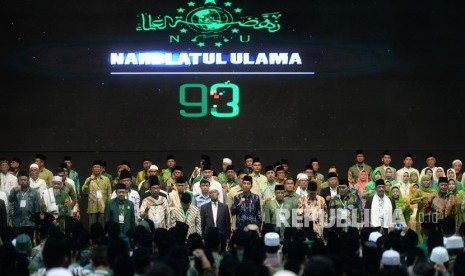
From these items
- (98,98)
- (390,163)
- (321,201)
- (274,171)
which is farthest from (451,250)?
(98,98)

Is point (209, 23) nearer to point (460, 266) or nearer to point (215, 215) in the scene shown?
point (215, 215)

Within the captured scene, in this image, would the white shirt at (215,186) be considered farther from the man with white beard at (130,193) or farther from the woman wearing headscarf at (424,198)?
the woman wearing headscarf at (424,198)

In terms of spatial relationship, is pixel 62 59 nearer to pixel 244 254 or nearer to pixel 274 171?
pixel 274 171

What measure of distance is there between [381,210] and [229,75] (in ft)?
19.3

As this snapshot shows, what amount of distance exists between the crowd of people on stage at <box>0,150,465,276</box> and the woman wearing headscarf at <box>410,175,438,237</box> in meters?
0.02

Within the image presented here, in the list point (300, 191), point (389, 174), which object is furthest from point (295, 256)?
point (389, 174)

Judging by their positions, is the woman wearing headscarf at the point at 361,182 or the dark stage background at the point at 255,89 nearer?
the woman wearing headscarf at the point at 361,182

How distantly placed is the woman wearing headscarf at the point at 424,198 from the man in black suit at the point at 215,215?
372 cm

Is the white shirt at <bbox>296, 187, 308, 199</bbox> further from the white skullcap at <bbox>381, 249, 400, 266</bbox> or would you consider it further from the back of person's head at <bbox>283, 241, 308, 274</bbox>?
the white skullcap at <bbox>381, 249, 400, 266</bbox>

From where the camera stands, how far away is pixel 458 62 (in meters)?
23.3

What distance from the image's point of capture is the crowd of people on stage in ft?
37.7

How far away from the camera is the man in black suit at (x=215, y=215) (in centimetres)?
1755

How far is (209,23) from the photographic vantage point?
2317cm

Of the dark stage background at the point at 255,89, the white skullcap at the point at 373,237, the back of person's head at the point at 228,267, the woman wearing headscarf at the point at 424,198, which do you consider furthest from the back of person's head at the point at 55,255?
the dark stage background at the point at 255,89
